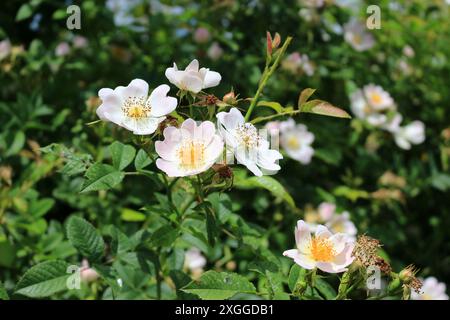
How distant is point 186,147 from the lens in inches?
43.9

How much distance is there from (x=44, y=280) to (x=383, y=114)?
167 cm

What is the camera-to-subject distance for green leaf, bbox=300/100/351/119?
1197mm

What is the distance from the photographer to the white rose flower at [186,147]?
1.10 metres

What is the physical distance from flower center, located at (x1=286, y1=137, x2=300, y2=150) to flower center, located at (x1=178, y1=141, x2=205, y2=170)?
1.07 meters

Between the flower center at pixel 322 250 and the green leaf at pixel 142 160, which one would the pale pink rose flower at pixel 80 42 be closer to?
the green leaf at pixel 142 160

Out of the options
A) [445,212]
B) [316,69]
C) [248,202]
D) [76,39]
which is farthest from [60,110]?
[445,212]

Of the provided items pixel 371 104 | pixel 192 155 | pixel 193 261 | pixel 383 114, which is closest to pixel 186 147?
pixel 192 155

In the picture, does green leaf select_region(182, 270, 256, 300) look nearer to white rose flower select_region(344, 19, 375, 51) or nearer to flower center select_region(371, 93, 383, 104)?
flower center select_region(371, 93, 383, 104)

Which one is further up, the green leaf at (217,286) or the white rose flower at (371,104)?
the green leaf at (217,286)

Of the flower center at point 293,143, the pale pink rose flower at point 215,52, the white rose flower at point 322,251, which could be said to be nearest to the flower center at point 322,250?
the white rose flower at point 322,251

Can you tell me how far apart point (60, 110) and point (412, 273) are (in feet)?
4.75

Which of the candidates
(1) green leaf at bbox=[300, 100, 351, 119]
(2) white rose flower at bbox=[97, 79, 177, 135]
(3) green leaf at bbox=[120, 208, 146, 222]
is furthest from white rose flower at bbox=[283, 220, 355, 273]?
(3) green leaf at bbox=[120, 208, 146, 222]

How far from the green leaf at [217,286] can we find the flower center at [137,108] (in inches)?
11.9
